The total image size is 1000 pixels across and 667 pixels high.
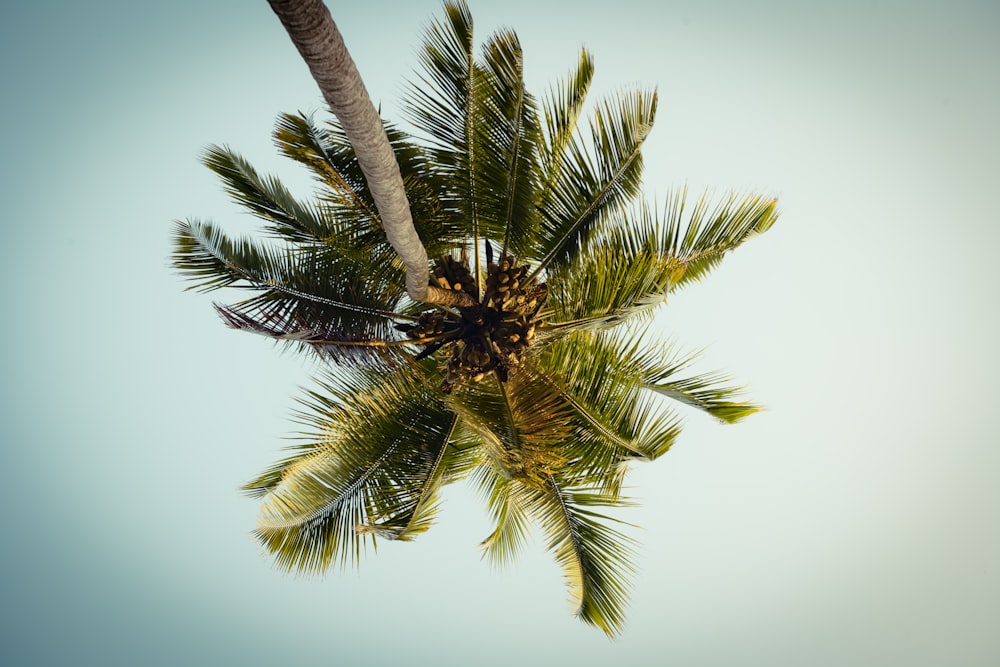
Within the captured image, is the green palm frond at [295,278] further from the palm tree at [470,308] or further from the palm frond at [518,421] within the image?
the palm frond at [518,421]

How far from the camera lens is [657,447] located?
21.5ft

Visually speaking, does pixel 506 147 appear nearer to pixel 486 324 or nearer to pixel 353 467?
pixel 486 324

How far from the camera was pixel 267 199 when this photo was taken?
7.09 meters

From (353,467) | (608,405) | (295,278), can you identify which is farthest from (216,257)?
(608,405)

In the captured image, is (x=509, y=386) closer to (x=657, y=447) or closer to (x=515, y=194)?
(x=657, y=447)

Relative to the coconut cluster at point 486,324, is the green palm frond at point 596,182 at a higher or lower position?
higher

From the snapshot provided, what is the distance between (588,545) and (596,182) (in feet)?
12.2

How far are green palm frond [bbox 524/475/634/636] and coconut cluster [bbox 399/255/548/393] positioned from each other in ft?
4.40

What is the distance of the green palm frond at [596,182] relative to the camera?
6557mm

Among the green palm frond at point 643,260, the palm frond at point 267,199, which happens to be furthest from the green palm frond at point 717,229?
the palm frond at point 267,199

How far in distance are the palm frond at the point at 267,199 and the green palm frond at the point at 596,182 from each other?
2371mm

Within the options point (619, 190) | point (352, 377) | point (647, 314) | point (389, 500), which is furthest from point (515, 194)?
point (389, 500)

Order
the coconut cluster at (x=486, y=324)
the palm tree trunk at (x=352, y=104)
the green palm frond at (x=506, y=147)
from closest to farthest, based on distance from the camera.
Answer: the palm tree trunk at (x=352, y=104) → the green palm frond at (x=506, y=147) → the coconut cluster at (x=486, y=324)

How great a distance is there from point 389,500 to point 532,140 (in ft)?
12.6
